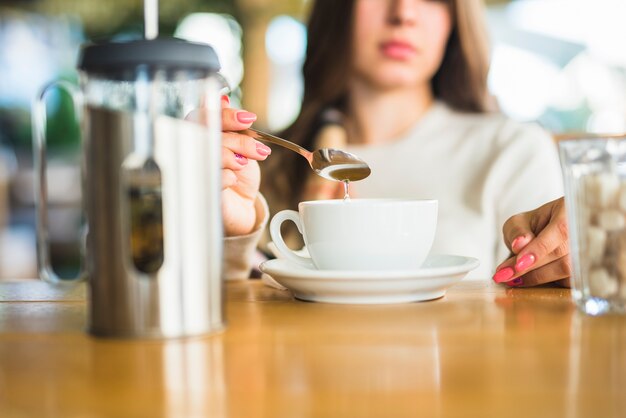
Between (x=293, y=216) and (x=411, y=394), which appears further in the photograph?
(x=293, y=216)

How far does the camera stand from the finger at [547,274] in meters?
0.89

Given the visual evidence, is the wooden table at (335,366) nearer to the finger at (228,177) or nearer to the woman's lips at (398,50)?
the finger at (228,177)

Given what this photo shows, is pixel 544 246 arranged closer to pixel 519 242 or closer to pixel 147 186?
pixel 519 242

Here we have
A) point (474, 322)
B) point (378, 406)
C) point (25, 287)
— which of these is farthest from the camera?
point (25, 287)

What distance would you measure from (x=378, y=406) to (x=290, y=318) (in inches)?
10.7

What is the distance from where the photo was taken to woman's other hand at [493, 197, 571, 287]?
85cm

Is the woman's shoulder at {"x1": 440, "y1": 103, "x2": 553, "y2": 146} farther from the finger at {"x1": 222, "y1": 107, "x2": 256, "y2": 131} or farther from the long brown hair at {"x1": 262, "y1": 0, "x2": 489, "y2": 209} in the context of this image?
the finger at {"x1": 222, "y1": 107, "x2": 256, "y2": 131}

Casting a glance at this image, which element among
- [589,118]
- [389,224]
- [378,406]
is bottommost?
[378,406]

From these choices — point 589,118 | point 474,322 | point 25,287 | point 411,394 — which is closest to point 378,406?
point 411,394

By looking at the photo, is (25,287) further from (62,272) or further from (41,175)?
(62,272)

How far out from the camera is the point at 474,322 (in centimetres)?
64

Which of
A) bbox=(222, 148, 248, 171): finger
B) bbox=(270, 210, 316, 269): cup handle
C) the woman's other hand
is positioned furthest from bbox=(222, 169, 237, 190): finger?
the woman's other hand

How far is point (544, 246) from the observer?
0.86m

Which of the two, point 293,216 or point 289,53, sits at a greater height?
point 289,53
